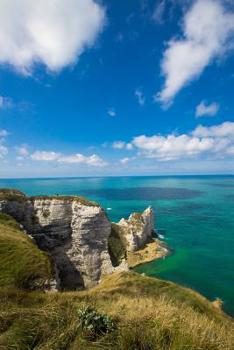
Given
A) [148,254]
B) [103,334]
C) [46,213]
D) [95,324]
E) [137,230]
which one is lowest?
[148,254]

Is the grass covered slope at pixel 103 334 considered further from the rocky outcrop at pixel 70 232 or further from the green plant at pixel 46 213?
the green plant at pixel 46 213

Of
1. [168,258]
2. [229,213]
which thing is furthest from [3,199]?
[229,213]

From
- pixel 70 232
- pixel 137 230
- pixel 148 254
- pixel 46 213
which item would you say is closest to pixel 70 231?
pixel 70 232

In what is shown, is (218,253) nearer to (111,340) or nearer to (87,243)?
(87,243)

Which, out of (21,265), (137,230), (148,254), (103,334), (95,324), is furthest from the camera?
(137,230)

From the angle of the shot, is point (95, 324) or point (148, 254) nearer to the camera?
point (95, 324)

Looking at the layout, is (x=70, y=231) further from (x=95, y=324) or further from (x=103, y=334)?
(x=103, y=334)
